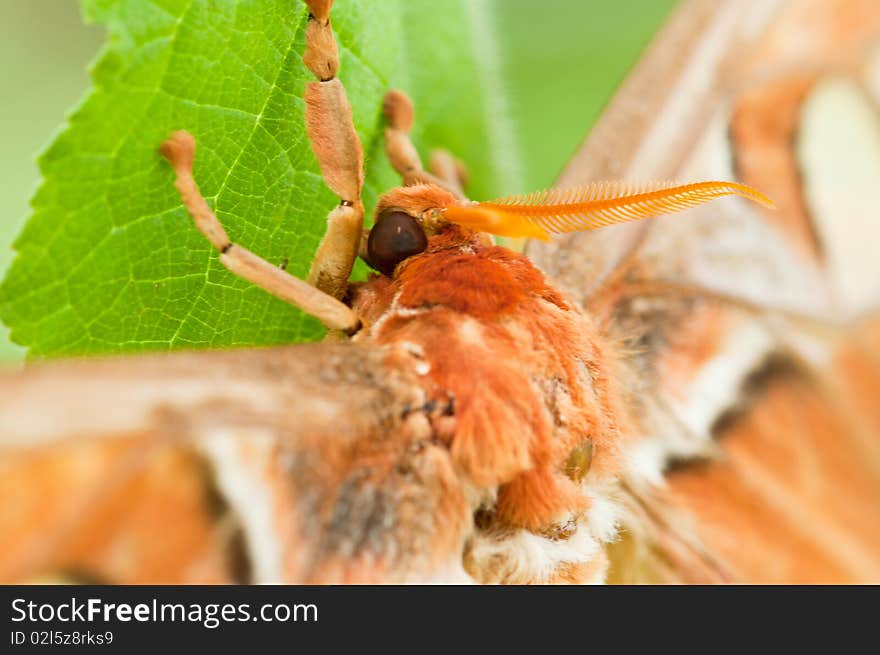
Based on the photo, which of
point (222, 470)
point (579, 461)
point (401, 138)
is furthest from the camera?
point (401, 138)

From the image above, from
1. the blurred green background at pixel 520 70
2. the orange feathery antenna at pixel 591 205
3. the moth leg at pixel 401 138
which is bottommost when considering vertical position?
the blurred green background at pixel 520 70

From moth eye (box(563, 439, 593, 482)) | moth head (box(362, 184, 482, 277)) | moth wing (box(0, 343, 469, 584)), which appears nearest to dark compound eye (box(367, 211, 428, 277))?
moth head (box(362, 184, 482, 277))

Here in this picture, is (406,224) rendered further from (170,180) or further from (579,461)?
(579,461)

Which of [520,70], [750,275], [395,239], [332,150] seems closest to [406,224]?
[395,239]

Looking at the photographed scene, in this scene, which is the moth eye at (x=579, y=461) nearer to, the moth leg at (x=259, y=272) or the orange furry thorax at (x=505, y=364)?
the orange furry thorax at (x=505, y=364)

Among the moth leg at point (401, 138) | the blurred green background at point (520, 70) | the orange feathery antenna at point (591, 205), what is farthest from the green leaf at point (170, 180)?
the blurred green background at point (520, 70)
